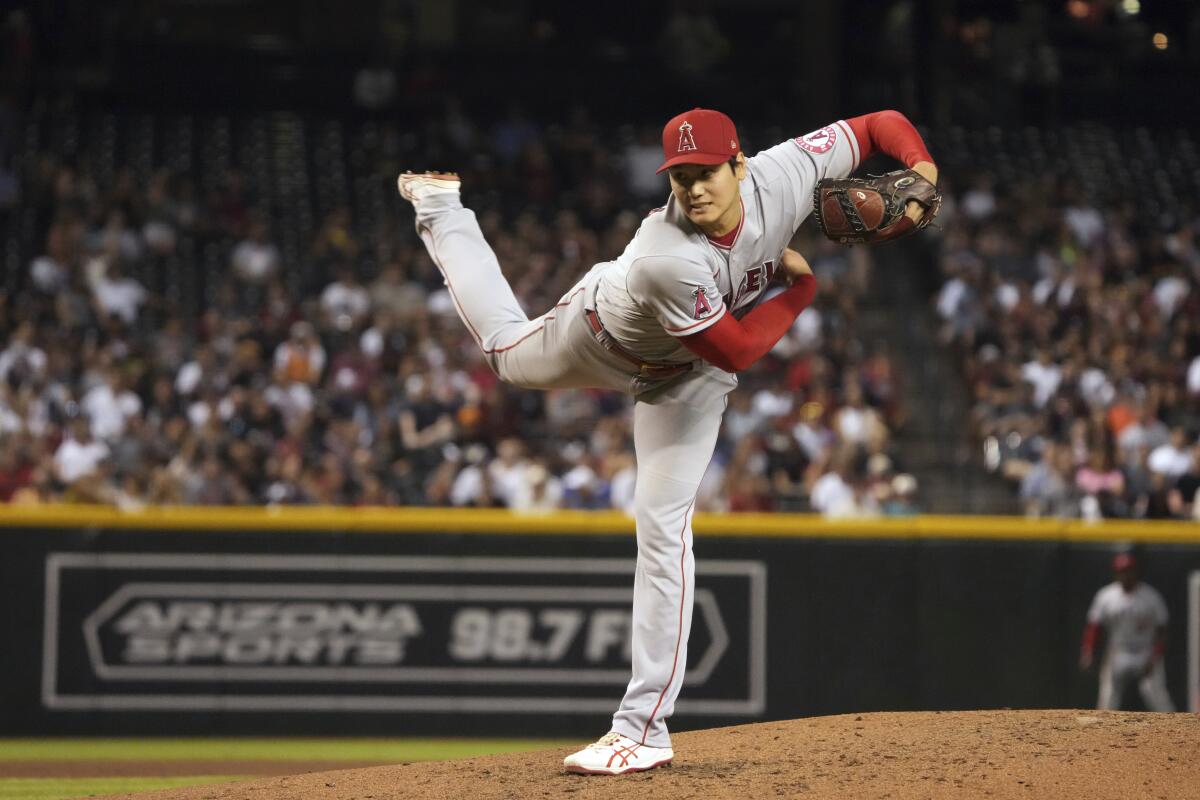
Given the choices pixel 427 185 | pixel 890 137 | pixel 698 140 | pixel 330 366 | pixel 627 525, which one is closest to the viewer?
pixel 698 140

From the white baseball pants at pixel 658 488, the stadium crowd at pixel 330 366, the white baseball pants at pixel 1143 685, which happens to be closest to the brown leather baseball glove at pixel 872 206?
the white baseball pants at pixel 658 488

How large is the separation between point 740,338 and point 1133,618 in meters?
5.88

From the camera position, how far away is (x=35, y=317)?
1327cm

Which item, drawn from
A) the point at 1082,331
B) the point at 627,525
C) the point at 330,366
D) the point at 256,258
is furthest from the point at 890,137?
the point at 256,258

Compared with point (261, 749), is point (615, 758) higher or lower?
higher

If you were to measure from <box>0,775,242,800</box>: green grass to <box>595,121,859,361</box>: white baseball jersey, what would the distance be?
12.3 feet

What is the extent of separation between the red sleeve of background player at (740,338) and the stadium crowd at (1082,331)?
23.0 ft

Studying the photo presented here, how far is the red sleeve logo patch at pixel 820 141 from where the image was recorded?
514cm

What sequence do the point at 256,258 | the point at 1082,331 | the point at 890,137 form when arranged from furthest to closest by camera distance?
Answer: the point at 256,258 → the point at 1082,331 → the point at 890,137

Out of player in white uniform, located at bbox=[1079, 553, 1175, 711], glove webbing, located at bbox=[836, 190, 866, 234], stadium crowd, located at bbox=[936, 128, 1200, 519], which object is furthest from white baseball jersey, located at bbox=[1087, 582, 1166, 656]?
glove webbing, located at bbox=[836, 190, 866, 234]

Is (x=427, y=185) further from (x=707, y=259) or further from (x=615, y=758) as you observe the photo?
(x=615, y=758)

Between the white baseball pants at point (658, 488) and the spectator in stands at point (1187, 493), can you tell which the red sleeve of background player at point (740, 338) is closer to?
the white baseball pants at point (658, 488)

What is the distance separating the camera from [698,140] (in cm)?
455

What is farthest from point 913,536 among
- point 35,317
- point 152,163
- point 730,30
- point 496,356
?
point 730,30
